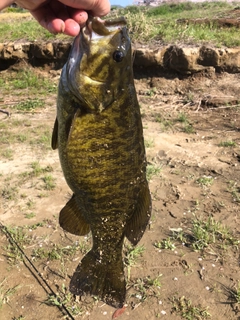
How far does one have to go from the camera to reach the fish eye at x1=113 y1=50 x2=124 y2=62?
5.09 ft

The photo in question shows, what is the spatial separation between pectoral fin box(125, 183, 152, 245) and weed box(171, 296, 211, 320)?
68.9 inches

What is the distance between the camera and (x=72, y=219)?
72.8 inches

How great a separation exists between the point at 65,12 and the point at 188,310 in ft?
8.26

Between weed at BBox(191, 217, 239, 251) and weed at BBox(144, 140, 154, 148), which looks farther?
weed at BBox(144, 140, 154, 148)

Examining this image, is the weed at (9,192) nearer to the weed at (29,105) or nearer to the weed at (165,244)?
the weed at (165,244)

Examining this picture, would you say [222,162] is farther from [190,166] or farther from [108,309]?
[108,309]

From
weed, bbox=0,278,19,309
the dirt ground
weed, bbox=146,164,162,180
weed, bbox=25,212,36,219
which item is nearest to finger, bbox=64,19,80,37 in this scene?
the dirt ground

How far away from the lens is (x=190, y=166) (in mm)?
5461

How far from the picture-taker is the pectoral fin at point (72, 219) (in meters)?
1.84

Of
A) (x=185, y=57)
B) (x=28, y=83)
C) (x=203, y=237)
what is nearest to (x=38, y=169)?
(x=203, y=237)

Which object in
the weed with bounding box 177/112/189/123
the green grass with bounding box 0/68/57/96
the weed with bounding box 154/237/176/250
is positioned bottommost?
the green grass with bounding box 0/68/57/96

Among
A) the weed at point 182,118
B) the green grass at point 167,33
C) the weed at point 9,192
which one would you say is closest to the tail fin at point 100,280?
the weed at point 9,192

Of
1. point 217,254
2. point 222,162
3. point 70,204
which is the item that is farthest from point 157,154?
point 70,204

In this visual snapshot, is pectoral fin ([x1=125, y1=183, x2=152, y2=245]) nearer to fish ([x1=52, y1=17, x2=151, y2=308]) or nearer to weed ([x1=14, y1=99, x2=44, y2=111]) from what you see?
fish ([x1=52, y1=17, x2=151, y2=308])
